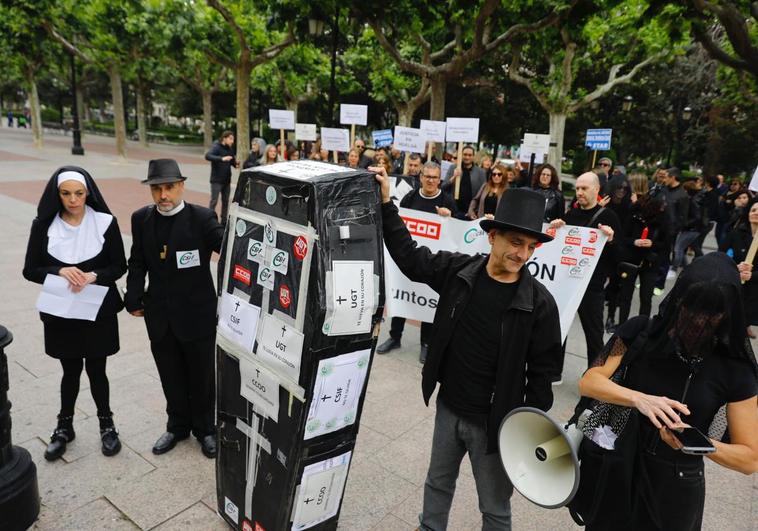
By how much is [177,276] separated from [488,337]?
6.64ft

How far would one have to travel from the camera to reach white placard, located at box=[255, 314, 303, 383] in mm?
2201

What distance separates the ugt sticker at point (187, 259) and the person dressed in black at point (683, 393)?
7.90 ft

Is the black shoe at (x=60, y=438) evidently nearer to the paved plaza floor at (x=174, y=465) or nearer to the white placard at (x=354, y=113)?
the paved plaza floor at (x=174, y=465)

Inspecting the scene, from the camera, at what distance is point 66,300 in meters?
3.14

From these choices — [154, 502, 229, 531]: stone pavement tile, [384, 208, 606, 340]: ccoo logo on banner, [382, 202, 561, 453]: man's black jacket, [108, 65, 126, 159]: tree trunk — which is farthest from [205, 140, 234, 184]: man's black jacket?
[108, 65, 126, 159]: tree trunk

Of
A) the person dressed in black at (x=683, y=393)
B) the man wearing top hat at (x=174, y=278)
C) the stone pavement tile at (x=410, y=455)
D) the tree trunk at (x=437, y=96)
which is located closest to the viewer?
the person dressed in black at (x=683, y=393)

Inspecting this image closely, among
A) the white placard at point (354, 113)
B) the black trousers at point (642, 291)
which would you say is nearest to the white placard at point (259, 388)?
the black trousers at point (642, 291)

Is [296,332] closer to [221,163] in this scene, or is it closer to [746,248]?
[746,248]

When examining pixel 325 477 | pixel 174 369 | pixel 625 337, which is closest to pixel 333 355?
pixel 325 477

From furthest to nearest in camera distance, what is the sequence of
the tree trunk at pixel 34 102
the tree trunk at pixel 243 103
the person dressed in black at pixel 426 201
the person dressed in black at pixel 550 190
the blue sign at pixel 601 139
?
the tree trunk at pixel 34 102
the tree trunk at pixel 243 103
the blue sign at pixel 601 139
the person dressed in black at pixel 550 190
the person dressed in black at pixel 426 201

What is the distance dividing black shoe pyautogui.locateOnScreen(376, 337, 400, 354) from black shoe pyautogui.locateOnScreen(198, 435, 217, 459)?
223cm

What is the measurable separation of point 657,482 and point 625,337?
0.55 m

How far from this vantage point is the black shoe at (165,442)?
139 inches

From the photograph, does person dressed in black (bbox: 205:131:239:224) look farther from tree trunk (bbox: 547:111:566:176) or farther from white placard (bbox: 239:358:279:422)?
tree trunk (bbox: 547:111:566:176)
